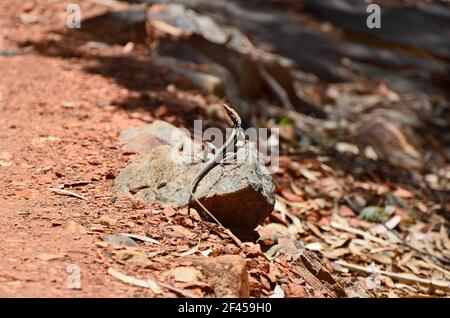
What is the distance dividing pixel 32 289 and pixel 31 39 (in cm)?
454

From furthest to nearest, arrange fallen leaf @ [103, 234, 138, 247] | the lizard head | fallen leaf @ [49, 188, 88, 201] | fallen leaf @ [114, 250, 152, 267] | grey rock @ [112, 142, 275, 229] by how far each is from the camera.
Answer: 1. the lizard head
2. fallen leaf @ [49, 188, 88, 201]
3. grey rock @ [112, 142, 275, 229]
4. fallen leaf @ [103, 234, 138, 247]
5. fallen leaf @ [114, 250, 152, 267]

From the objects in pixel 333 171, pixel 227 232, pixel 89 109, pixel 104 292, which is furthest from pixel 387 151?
pixel 104 292

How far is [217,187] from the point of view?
3459mm

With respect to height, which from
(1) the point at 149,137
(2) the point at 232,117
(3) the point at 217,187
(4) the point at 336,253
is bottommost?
(4) the point at 336,253

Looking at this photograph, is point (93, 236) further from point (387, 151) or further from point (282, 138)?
point (387, 151)

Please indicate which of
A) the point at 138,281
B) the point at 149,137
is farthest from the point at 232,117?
the point at 138,281

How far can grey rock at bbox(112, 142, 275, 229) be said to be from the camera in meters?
3.43

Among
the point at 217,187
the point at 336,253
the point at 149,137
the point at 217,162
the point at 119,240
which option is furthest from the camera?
the point at 336,253

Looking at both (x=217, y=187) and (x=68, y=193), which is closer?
(x=217, y=187)

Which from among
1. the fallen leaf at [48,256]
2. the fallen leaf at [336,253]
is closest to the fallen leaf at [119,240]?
the fallen leaf at [48,256]

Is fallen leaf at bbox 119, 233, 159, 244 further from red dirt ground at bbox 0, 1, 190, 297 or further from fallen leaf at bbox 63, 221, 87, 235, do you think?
fallen leaf at bbox 63, 221, 87, 235

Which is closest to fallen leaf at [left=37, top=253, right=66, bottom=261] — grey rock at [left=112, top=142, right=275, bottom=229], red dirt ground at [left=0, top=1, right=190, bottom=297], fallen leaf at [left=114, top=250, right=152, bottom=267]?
red dirt ground at [left=0, top=1, right=190, bottom=297]

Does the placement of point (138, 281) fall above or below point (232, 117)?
below

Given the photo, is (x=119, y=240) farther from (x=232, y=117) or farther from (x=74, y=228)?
(x=232, y=117)
